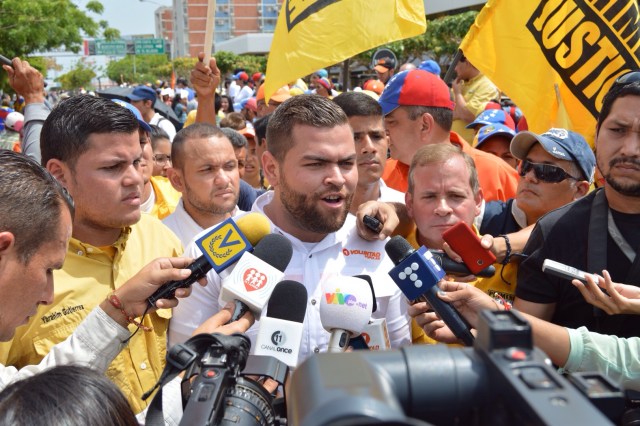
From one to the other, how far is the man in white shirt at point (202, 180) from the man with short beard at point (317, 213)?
1420 millimetres

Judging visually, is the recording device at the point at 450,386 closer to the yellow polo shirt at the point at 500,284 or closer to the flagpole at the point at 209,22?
the yellow polo shirt at the point at 500,284

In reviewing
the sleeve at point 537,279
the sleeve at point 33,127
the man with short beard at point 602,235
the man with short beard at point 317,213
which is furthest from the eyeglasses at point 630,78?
the sleeve at point 33,127

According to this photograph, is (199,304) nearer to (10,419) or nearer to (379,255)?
(379,255)

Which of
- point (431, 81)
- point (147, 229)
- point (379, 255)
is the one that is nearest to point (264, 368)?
point (379, 255)

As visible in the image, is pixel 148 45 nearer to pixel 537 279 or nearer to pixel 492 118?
pixel 492 118

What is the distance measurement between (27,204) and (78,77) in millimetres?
88931

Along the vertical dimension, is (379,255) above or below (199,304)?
above

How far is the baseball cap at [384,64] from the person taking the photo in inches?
473

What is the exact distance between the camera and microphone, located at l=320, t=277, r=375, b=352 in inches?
78.2

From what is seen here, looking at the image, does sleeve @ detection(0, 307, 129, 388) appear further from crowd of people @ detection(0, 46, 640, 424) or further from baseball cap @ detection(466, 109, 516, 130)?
baseball cap @ detection(466, 109, 516, 130)

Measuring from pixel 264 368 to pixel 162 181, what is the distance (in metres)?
3.76

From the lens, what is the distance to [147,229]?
9.75 ft

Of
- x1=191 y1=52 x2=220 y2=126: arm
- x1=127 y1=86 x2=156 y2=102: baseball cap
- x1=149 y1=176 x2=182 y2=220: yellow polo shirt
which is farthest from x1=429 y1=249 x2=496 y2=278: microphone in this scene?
x1=127 y1=86 x2=156 y2=102: baseball cap

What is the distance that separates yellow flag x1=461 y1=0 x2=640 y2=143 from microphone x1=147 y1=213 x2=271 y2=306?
2987 millimetres
